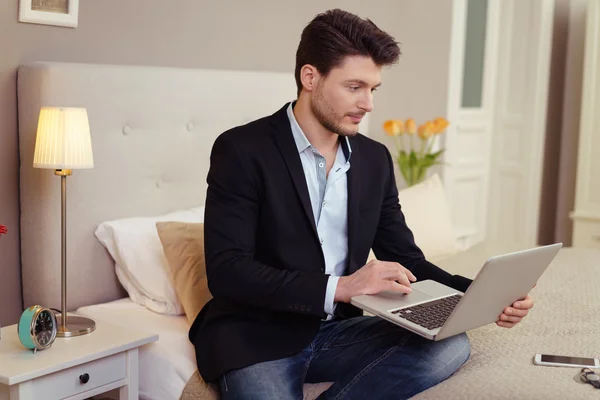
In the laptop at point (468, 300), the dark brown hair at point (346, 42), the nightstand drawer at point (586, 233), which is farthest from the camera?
the nightstand drawer at point (586, 233)

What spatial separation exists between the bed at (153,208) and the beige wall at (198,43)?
0.16 feet

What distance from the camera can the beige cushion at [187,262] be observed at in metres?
2.37

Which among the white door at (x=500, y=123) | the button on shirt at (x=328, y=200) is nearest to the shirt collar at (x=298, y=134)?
the button on shirt at (x=328, y=200)

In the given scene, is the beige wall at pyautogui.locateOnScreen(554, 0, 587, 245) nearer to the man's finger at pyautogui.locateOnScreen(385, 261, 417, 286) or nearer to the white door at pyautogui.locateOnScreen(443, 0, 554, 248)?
the white door at pyautogui.locateOnScreen(443, 0, 554, 248)

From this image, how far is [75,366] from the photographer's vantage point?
6.73ft

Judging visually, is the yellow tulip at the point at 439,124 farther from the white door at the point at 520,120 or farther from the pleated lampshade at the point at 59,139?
the pleated lampshade at the point at 59,139

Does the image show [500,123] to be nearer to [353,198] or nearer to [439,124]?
[439,124]

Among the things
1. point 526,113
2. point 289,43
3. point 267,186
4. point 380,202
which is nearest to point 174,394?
point 267,186

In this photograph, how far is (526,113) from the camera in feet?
16.4

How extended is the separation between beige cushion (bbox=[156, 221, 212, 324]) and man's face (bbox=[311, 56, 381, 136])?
0.57 meters

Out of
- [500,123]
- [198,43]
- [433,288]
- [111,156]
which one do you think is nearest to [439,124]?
[198,43]

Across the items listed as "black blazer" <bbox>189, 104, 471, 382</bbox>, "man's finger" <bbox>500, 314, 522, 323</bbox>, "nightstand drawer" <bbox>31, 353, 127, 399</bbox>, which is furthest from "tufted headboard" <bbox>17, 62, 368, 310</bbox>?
"man's finger" <bbox>500, 314, 522, 323</bbox>

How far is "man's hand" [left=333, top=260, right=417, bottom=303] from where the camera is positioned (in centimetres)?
189

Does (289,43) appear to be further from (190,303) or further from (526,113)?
(526,113)
